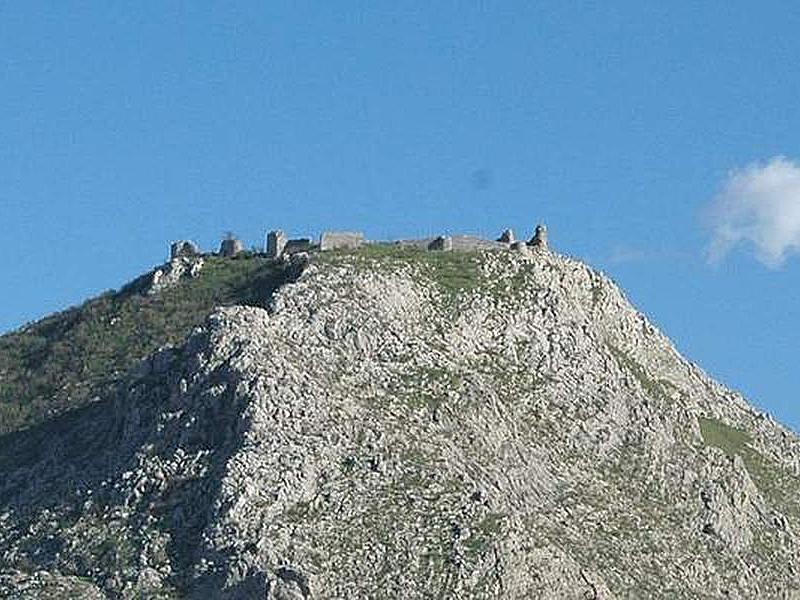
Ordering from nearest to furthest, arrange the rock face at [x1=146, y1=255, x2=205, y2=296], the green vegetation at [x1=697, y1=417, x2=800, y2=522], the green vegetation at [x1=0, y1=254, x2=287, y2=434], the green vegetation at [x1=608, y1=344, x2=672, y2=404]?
the green vegetation at [x1=0, y1=254, x2=287, y2=434]
the green vegetation at [x1=608, y1=344, x2=672, y2=404]
the green vegetation at [x1=697, y1=417, x2=800, y2=522]
the rock face at [x1=146, y1=255, x2=205, y2=296]

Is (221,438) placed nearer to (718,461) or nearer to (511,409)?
(511,409)

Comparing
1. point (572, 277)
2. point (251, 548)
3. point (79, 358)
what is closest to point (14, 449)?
point (79, 358)

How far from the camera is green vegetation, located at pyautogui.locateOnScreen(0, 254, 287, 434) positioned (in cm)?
16962

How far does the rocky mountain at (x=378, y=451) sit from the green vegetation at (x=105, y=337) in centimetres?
22

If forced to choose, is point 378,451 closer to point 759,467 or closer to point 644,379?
point 644,379

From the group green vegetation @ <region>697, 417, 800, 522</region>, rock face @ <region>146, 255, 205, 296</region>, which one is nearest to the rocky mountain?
green vegetation @ <region>697, 417, 800, 522</region>

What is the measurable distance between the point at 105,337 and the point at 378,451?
27.5 m

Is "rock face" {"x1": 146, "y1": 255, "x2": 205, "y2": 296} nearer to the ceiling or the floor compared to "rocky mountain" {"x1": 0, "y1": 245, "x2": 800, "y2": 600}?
nearer to the ceiling

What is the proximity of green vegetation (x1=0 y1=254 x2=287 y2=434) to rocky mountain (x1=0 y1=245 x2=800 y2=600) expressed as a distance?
22 centimetres

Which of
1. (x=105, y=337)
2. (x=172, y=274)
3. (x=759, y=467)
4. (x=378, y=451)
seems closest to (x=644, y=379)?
(x=759, y=467)

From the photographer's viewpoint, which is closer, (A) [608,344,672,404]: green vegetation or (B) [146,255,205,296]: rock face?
(A) [608,344,672,404]: green vegetation

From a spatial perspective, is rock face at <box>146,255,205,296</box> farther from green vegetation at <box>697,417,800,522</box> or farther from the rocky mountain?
green vegetation at <box>697,417,800,522</box>

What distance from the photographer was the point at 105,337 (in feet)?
576

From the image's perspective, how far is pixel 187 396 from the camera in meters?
154
